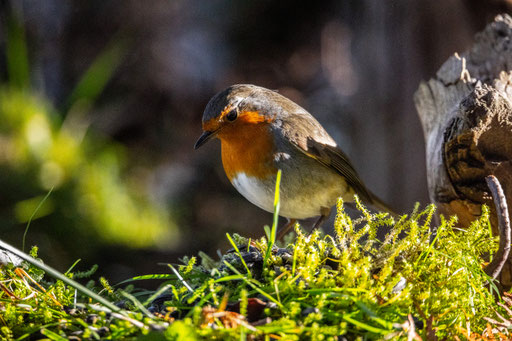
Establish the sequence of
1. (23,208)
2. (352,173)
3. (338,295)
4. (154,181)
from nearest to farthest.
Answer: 1. (338,295)
2. (352,173)
3. (23,208)
4. (154,181)

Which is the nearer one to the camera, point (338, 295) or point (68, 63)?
point (338, 295)

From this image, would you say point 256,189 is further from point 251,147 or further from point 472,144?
point 472,144

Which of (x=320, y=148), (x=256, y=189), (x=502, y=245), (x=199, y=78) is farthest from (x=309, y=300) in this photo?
(x=199, y=78)

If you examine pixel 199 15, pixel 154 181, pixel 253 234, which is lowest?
pixel 253 234

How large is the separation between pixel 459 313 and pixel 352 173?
102 centimetres

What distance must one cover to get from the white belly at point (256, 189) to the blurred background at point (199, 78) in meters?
1.42

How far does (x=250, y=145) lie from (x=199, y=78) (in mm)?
2594

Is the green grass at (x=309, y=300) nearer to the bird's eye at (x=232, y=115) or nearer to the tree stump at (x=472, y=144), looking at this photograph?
the tree stump at (x=472, y=144)

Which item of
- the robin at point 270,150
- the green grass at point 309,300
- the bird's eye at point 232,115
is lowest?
the green grass at point 309,300

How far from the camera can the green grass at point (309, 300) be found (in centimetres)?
84

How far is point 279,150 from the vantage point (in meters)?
1.73

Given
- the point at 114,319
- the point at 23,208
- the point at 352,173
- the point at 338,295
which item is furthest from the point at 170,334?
the point at 23,208

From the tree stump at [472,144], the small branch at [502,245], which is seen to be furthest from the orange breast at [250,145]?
the small branch at [502,245]

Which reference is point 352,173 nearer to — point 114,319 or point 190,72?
A: point 114,319
